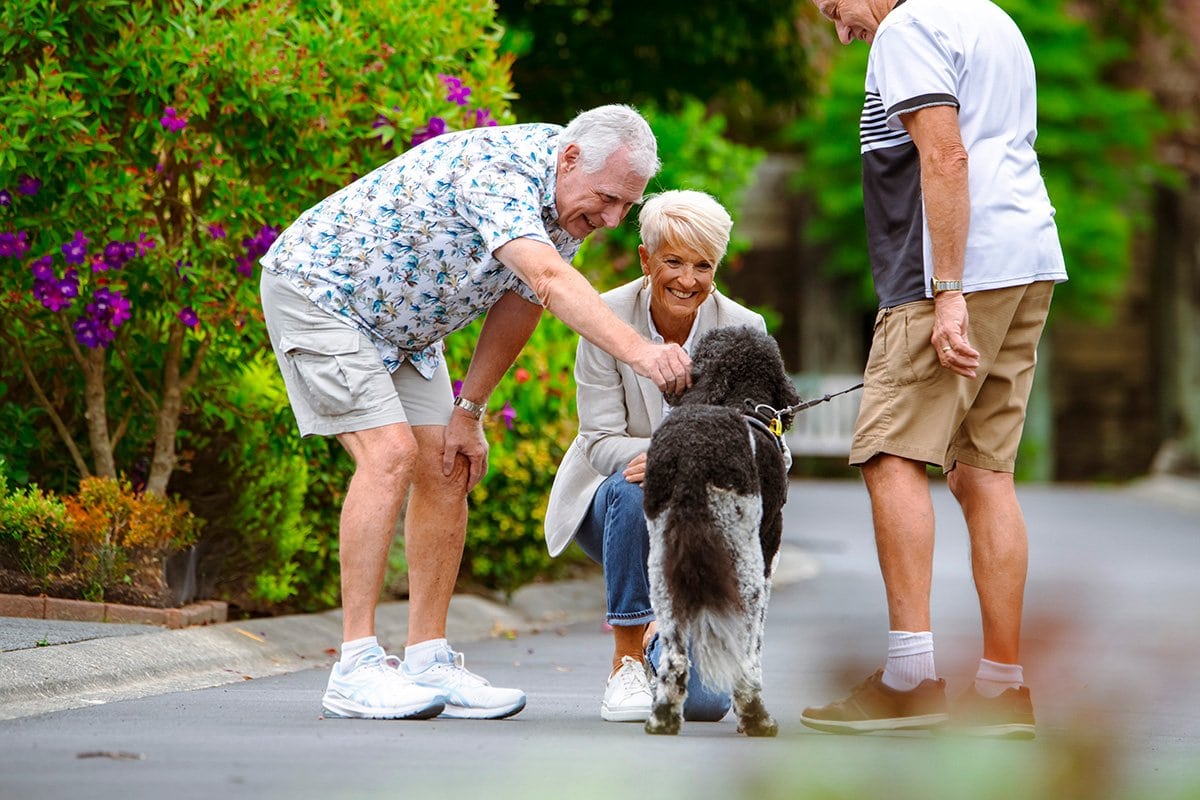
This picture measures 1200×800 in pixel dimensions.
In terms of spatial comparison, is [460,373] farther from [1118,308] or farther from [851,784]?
A: [1118,308]

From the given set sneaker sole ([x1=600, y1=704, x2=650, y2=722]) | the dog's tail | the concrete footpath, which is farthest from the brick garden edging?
the dog's tail

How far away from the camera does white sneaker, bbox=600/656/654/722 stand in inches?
179

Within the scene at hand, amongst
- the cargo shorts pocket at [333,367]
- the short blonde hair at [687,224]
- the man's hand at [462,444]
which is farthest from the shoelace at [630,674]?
the short blonde hair at [687,224]

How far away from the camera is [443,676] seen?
465 cm

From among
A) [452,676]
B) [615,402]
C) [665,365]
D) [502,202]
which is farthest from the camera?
[615,402]

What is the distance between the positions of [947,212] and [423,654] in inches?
74.9

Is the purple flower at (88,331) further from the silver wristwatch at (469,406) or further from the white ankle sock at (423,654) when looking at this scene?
the white ankle sock at (423,654)

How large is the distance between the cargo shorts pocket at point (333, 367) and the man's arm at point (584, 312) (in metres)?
0.57

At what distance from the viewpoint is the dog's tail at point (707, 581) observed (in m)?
3.89

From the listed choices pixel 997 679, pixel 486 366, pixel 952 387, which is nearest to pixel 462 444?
pixel 486 366

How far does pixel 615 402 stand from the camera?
4.86 meters

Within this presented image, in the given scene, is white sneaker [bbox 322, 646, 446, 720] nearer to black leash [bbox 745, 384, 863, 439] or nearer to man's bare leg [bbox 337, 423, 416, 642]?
man's bare leg [bbox 337, 423, 416, 642]

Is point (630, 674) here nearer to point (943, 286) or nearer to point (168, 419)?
point (943, 286)

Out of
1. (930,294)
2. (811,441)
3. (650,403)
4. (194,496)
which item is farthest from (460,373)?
(811,441)
